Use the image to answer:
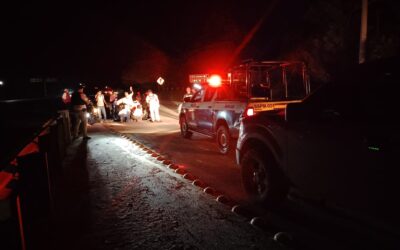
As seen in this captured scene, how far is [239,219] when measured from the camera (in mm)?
4332

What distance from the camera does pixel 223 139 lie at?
28.9 feet

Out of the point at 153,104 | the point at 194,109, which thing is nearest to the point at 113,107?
the point at 153,104

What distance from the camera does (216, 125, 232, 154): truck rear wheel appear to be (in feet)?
28.1

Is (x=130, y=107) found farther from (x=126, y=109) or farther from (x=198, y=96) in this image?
(x=198, y=96)

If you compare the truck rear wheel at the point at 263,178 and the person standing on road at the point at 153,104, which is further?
the person standing on road at the point at 153,104

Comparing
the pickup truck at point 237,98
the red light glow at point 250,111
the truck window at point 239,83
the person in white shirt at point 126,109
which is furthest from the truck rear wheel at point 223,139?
the person in white shirt at point 126,109

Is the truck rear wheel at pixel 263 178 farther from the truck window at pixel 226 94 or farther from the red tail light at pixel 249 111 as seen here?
the truck window at pixel 226 94

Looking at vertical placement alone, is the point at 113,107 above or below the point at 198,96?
below

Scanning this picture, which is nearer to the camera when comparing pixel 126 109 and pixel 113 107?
pixel 126 109

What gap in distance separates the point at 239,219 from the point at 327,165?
140 cm

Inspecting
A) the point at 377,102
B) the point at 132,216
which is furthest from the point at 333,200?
the point at 132,216

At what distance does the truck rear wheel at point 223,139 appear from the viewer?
8555 mm

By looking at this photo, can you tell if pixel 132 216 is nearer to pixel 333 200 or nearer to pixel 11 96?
pixel 333 200

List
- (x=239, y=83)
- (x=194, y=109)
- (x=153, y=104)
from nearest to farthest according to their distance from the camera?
(x=239, y=83), (x=194, y=109), (x=153, y=104)
